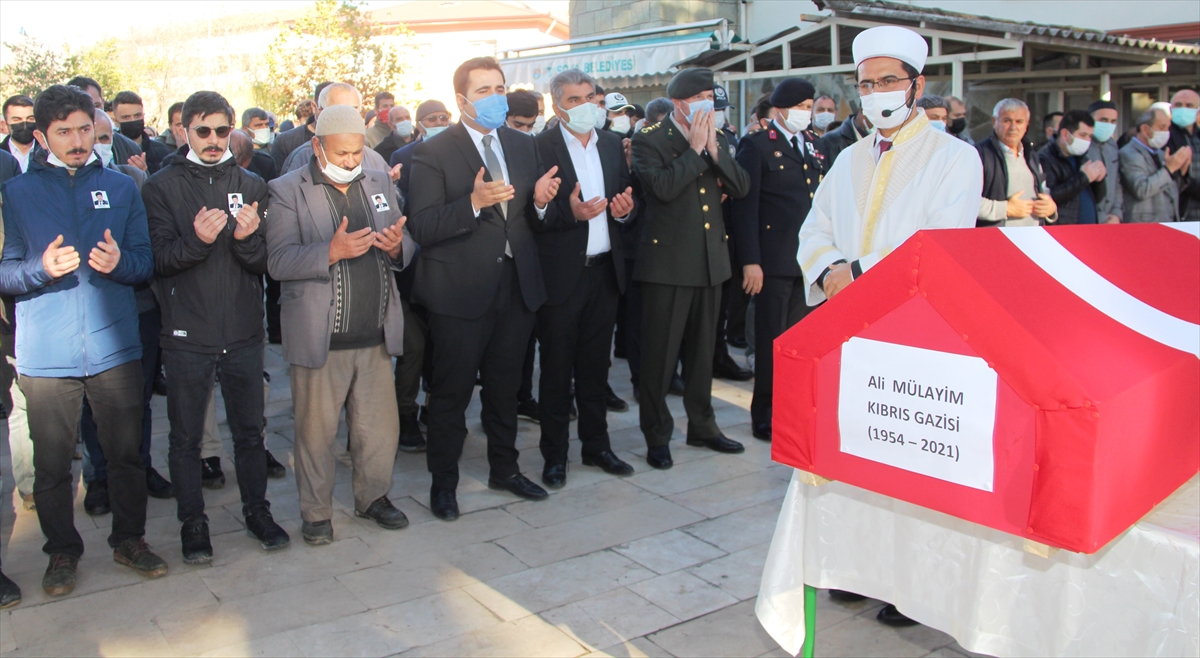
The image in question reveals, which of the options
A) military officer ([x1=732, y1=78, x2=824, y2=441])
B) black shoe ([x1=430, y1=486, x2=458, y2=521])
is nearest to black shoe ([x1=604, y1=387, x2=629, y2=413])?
military officer ([x1=732, y1=78, x2=824, y2=441])

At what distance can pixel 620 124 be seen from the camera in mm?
8836

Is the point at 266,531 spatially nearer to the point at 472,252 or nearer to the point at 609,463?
the point at 472,252

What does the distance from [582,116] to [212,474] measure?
2.73 meters

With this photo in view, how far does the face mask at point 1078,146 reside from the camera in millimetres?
7738

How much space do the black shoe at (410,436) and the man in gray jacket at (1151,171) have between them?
258 inches

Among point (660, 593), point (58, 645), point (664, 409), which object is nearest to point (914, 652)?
point (660, 593)

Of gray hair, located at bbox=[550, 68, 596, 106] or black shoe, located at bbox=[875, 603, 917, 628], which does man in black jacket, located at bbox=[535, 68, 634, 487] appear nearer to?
gray hair, located at bbox=[550, 68, 596, 106]

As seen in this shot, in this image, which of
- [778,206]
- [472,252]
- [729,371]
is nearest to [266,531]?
[472,252]

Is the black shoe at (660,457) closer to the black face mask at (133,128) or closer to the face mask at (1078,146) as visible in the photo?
the black face mask at (133,128)

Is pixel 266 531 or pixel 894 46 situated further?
pixel 266 531

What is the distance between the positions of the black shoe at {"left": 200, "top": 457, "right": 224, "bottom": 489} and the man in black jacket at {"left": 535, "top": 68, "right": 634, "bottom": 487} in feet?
5.64

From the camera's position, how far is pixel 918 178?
3279 millimetres

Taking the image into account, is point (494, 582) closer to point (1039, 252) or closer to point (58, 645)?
point (58, 645)

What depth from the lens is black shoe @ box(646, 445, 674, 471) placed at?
5531 mm
